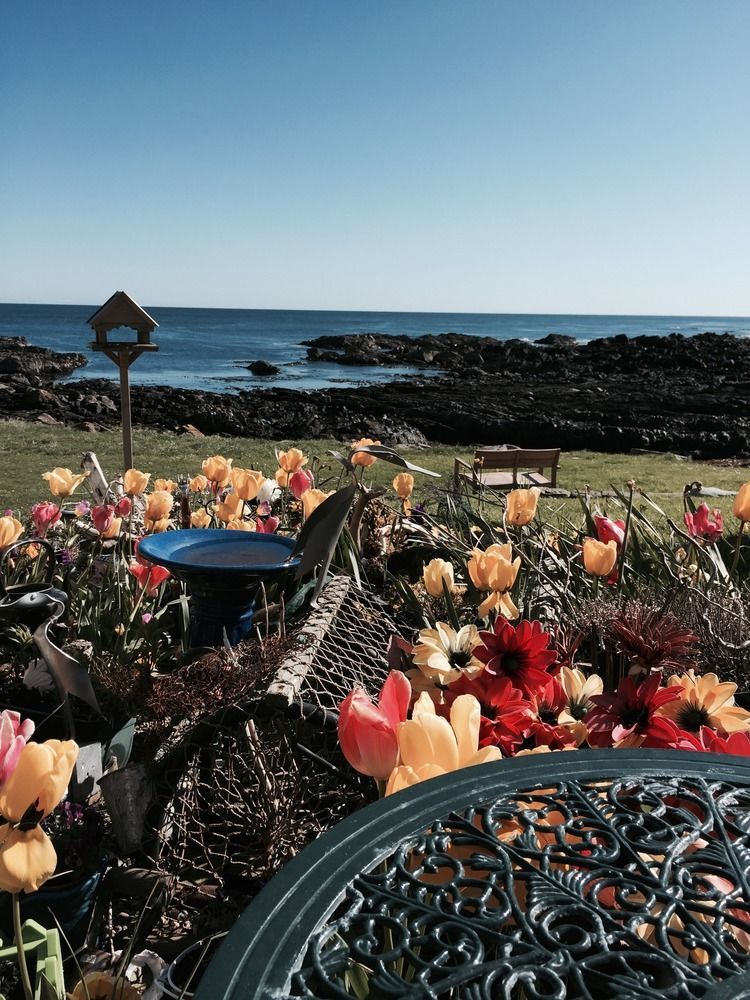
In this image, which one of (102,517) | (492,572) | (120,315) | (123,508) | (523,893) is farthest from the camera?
(120,315)

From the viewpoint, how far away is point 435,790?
3.27ft

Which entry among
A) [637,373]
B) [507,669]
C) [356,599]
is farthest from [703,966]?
[637,373]

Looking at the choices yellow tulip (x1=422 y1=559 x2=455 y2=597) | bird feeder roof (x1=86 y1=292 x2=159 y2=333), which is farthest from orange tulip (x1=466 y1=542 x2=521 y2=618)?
bird feeder roof (x1=86 y1=292 x2=159 y2=333)

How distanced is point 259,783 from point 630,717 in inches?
30.0

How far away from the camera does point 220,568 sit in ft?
7.07

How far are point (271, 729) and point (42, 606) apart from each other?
0.55 m

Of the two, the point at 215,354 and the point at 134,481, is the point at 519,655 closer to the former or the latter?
the point at 134,481

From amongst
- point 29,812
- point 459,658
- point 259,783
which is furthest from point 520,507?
point 29,812

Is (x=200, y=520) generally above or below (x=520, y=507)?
below

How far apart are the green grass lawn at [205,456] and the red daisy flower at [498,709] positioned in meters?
6.81

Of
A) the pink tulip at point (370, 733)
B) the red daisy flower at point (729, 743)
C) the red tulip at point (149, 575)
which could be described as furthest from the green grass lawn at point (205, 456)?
the pink tulip at point (370, 733)

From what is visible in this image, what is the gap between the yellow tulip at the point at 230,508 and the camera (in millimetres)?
2836

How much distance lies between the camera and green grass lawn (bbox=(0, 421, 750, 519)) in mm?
10031

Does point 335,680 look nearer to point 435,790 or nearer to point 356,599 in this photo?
point 356,599
